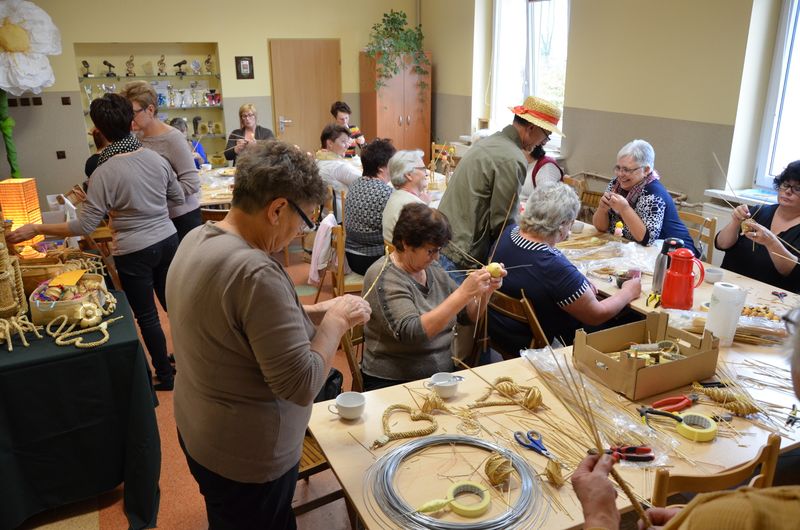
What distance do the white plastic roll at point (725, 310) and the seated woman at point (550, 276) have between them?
1.37ft

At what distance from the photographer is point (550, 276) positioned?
2.51 meters

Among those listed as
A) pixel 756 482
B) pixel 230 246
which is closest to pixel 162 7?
pixel 230 246

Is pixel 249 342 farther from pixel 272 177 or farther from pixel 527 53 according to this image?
pixel 527 53

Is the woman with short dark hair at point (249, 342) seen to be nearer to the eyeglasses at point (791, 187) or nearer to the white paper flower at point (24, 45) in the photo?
the eyeglasses at point (791, 187)

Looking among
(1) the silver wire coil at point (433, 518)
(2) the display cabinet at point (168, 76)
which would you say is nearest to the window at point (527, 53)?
(2) the display cabinet at point (168, 76)

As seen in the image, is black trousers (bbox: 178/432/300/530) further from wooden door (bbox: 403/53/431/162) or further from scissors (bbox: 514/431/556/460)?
wooden door (bbox: 403/53/431/162)

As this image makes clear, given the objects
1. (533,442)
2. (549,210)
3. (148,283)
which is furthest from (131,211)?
(533,442)

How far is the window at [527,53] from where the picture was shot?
6.23 m

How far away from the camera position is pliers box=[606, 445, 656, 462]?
1.59m

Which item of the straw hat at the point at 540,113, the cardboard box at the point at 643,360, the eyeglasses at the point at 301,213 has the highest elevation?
the straw hat at the point at 540,113

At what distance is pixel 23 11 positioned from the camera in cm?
595

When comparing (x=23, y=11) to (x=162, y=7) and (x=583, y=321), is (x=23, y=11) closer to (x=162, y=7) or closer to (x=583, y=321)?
(x=162, y=7)

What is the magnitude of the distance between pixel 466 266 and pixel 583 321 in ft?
2.73

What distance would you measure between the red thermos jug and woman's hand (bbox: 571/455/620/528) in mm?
1536
